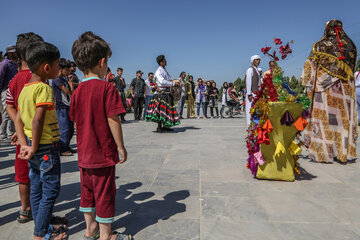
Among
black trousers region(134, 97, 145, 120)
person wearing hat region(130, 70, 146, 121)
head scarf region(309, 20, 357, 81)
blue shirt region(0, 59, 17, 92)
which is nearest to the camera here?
head scarf region(309, 20, 357, 81)

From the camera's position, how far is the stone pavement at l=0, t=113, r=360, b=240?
227 centimetres

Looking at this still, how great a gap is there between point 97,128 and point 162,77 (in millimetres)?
5725

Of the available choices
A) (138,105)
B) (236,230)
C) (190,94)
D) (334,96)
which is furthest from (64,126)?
(190,94)

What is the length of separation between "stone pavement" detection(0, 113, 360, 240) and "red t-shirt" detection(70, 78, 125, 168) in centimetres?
73

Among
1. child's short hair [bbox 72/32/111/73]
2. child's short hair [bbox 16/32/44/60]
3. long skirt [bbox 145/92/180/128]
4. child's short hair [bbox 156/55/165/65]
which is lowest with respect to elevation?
long skirt [bbox 145/92/180/128]

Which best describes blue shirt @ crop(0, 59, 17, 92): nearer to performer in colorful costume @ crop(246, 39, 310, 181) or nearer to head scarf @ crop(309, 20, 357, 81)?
performer in colorful costume @ crop(246, 39, 310, 181)

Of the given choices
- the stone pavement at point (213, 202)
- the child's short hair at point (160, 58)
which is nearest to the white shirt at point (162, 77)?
the child's short hair at point (160, 58)

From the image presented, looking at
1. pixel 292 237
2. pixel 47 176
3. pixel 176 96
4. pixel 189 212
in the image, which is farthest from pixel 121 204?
pixel 176 96

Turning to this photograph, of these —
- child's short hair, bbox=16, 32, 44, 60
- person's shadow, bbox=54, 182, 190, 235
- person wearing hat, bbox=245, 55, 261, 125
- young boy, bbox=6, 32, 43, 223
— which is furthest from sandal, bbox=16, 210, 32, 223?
person wearing hat, bbox=245, 55, 261, 125

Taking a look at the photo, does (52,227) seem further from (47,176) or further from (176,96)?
(176,96)

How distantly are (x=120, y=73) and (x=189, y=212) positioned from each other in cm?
949

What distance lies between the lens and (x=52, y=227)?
2209 mm

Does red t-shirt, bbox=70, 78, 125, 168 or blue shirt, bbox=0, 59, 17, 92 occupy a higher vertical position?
blue shirt, bbox=0, 59, 17, 92

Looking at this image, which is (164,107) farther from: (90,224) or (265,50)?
(90,224)
